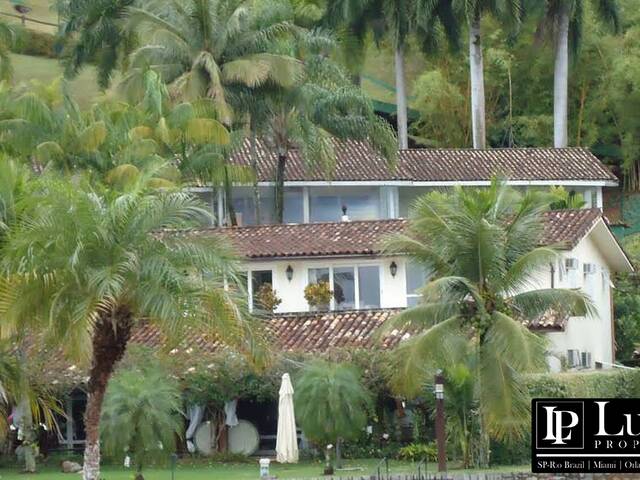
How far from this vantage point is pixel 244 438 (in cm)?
3928

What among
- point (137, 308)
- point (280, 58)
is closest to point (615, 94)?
point (280, 58)

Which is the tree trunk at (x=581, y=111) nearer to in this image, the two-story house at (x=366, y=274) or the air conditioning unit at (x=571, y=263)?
the two-story house at (x=366, y=274)

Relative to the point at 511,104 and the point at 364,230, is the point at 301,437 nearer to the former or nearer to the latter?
the point at 364,230

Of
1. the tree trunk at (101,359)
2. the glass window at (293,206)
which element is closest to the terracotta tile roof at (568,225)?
the glass window at (293,206)

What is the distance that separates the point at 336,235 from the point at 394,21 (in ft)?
70.3

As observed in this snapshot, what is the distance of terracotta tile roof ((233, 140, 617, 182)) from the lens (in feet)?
183

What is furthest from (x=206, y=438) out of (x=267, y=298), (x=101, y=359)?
(x=101, y=359)

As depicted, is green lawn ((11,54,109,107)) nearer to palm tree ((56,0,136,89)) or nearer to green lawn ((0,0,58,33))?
green lawn ((0,0,58,33))

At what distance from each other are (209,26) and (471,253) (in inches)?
710

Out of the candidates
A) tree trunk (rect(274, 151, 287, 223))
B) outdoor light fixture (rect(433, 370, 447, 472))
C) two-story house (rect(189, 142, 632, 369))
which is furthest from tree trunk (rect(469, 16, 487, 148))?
outdoor light fixture (rect(433, 370, 447, 472))

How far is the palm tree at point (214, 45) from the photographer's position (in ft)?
153

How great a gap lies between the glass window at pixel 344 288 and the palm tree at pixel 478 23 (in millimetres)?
20874

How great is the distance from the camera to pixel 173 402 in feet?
103

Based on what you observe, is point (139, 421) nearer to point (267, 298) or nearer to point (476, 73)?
point (267, 298)
